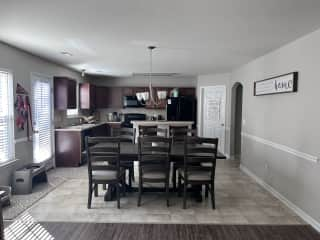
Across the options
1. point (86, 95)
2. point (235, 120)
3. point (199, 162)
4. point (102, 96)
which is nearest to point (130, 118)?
point (102, 96)

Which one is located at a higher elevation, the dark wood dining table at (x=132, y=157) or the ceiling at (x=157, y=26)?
the ceiling at (x=157, y=26)

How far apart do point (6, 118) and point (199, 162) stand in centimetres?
318

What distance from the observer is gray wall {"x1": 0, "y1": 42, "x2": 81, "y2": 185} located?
3923mm

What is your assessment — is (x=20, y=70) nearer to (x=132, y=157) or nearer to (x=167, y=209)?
(x=132, y=157)

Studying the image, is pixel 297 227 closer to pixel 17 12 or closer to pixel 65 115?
pixel 17 12

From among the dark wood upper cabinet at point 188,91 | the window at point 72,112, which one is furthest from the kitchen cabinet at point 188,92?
the window at point 72,112

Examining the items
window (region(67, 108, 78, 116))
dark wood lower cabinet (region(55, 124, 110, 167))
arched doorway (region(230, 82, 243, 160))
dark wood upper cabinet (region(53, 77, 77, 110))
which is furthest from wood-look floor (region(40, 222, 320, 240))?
window (region(67, 108, 78, 116))

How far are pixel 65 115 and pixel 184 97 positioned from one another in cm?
372

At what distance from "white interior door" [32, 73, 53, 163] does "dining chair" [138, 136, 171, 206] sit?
2.62 metres

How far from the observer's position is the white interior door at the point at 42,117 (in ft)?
16.3

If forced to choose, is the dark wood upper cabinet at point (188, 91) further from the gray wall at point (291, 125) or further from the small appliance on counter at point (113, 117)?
the gray wall at point (291, 125)

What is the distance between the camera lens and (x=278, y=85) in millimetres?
3980

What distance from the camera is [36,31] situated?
3.29m

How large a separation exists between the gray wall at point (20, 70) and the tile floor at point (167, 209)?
79 centimetres
